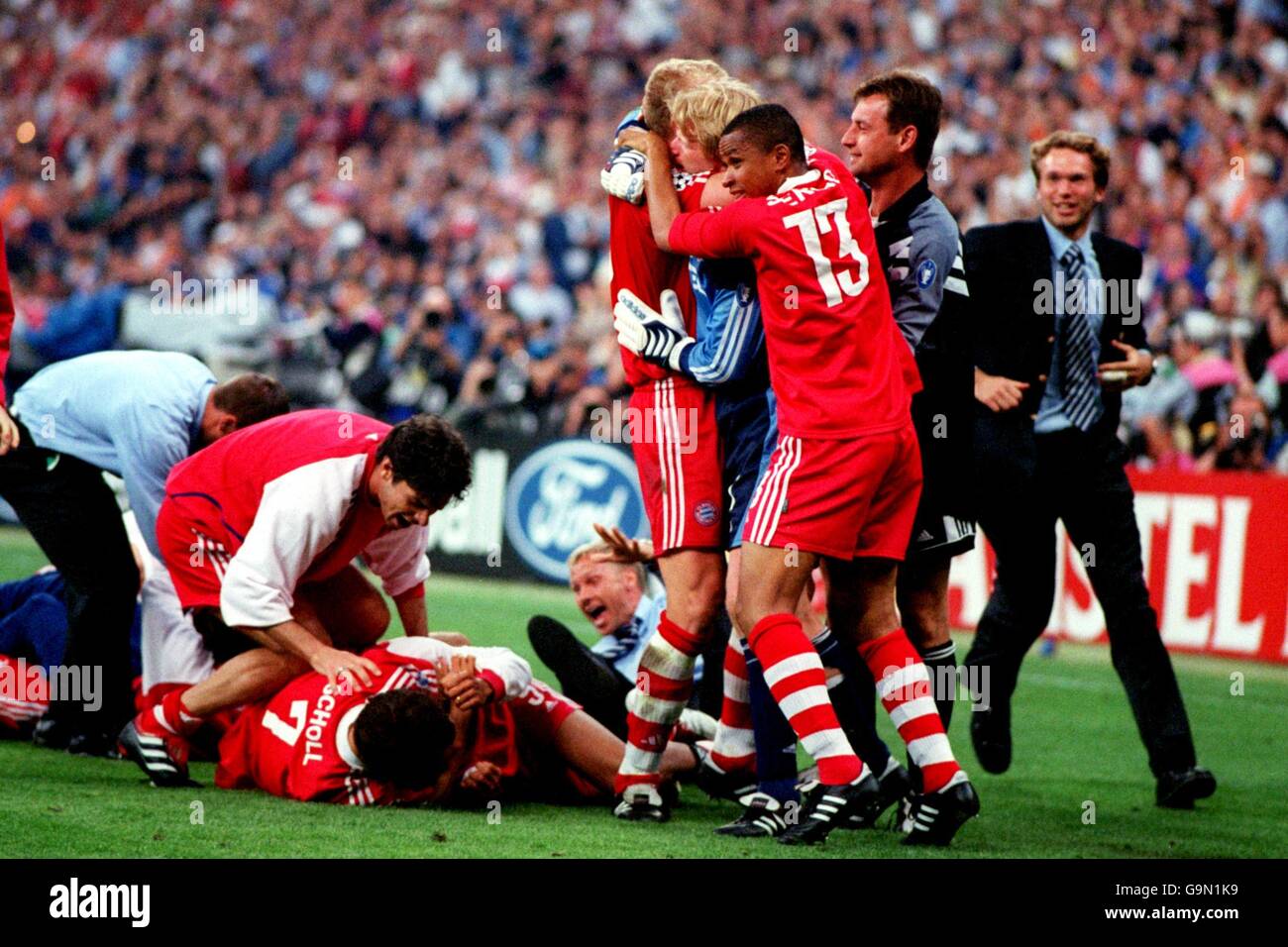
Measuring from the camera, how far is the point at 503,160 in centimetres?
2012

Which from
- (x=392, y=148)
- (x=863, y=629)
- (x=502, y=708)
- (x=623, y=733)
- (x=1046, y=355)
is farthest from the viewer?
(x=392, y=148)

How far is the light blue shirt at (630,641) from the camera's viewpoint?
6.84 m

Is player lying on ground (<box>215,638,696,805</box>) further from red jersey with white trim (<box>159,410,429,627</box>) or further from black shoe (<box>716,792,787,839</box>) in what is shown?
black shoe (<box>716,792,787,839</box>)

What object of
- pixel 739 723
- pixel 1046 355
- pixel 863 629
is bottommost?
pixel 739 723

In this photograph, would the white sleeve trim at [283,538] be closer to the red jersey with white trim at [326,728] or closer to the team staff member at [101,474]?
the red jersey with white trim at [326,728]

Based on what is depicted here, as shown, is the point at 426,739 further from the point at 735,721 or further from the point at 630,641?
the point at 630,641

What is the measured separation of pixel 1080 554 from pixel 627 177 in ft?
8.21

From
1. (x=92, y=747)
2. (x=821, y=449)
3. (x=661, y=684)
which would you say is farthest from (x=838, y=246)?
(x=92, y=747)

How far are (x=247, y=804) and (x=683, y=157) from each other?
7.76 ft

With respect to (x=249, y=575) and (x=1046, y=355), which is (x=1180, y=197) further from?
(x=249, y=575)

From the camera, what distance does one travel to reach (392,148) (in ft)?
69.4

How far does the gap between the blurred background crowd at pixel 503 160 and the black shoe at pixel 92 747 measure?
767 cm

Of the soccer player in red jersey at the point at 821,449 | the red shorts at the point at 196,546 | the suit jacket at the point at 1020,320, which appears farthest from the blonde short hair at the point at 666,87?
the red shorts at the point at 196,546

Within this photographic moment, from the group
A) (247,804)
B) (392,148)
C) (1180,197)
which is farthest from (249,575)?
(392,148)
